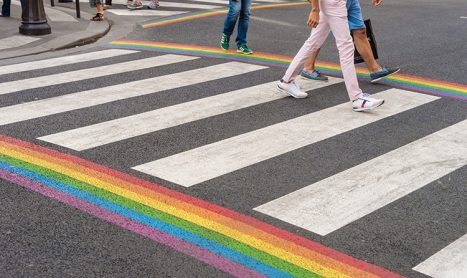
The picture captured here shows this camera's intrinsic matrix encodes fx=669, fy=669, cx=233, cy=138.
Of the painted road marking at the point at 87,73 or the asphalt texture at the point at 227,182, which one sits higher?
the asphalt texture at the point at 227,182

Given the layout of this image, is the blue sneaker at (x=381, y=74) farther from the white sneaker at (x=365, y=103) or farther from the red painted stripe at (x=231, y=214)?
the red painted stripe at (x=231, y=214)

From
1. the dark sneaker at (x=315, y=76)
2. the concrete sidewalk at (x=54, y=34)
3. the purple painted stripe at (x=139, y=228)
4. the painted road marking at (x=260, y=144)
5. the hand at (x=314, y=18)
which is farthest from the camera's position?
the concrete sidewalk at (x=54, y=34)

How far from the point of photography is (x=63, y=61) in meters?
9.03

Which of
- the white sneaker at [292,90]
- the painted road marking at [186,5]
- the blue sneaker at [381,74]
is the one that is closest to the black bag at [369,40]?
the blue sneaker at [381,74]

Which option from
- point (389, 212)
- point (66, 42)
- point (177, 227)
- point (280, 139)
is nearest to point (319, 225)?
point (389, 212)

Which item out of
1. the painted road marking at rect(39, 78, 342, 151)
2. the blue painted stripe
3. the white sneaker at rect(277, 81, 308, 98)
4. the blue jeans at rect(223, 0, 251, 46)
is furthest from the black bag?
the blue painted stripe

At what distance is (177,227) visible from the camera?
4.15 metres

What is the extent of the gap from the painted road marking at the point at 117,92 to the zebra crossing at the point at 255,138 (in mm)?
12

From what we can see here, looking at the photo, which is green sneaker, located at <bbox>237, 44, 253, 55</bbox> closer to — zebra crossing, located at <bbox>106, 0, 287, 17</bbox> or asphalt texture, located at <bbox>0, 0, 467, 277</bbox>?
asphalt texture, located at <bbox>0, 0, 467, 277</bbox>

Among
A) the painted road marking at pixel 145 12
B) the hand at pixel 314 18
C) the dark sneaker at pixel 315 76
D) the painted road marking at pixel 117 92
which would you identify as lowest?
the painted road marking at pixel 145 12

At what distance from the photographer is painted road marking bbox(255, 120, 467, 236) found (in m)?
4.40

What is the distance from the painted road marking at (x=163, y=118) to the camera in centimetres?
574

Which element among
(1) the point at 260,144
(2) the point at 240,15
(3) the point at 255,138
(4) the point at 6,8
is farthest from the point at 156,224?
(4) the point at 6,8

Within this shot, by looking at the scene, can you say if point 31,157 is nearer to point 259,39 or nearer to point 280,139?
point 280,139
